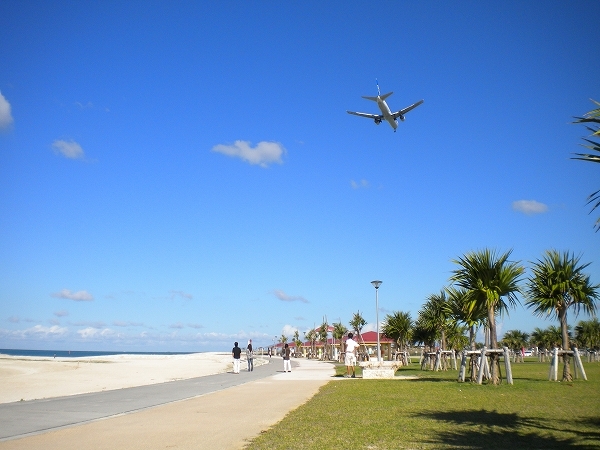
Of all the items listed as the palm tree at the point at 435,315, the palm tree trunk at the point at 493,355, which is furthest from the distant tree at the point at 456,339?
the palm tree trunk at the point at 493,355

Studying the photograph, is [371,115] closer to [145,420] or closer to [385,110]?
[385,110]

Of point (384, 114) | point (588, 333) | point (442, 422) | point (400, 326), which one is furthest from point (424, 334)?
point (442, 422)

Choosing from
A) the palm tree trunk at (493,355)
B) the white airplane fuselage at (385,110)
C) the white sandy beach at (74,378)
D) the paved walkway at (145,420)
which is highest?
the white airplane fuselage at (385,110)

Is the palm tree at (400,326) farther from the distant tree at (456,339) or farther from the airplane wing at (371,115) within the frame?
the airplane wing at (371,115)

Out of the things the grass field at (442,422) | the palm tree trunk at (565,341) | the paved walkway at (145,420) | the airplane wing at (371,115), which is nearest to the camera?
the grass field at (442,422)

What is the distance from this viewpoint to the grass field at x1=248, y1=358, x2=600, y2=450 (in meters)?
7.74

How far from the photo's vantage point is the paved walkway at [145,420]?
26.2ft

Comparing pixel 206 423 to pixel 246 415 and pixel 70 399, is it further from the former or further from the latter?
pixel 70 399

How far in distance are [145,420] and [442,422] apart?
215 inches

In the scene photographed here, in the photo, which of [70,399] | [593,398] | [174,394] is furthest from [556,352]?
[70,399]

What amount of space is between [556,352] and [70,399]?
17.1 meters

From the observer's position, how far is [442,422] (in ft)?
32.0

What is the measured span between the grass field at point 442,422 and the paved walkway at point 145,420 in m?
0.69

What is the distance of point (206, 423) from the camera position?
995cm
